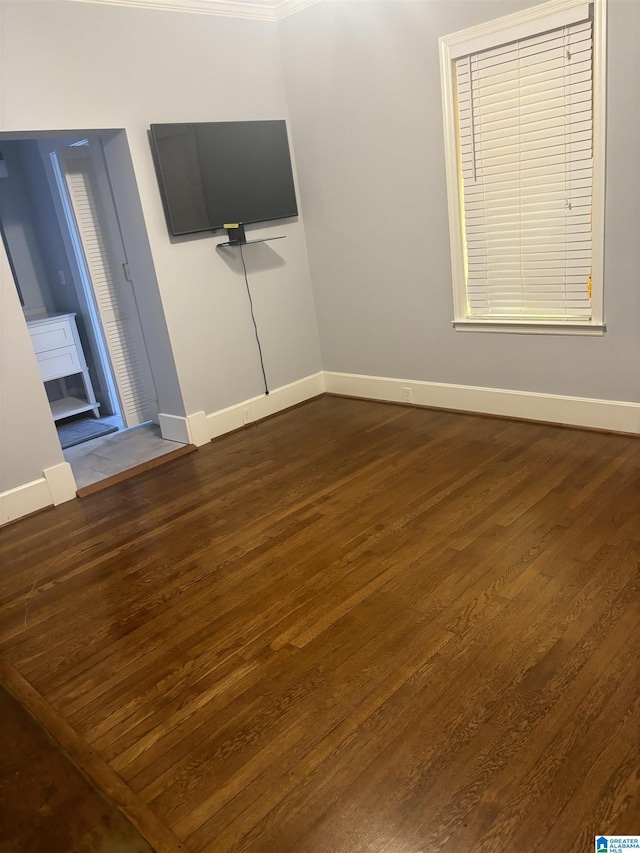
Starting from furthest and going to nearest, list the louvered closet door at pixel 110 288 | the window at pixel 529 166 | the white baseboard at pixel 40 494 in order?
the louvered closet door at pixel 110 288, the white baseboard at pixel 40 494, the window at pixel 529 166

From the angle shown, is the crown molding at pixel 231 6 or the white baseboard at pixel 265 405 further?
the white baseboard at pixel 265 405

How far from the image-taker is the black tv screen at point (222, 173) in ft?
14.0

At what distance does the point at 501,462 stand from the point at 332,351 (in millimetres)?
2119

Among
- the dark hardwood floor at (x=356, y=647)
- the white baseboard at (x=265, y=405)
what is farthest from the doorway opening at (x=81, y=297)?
the dark hardwood floor at (x=356, y=647)

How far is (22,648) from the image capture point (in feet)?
8.70

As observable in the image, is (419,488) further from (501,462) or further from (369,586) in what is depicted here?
(369,586)

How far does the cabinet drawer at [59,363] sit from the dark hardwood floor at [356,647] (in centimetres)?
196

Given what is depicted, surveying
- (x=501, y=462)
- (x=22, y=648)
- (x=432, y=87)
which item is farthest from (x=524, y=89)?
(x=22, y=648)

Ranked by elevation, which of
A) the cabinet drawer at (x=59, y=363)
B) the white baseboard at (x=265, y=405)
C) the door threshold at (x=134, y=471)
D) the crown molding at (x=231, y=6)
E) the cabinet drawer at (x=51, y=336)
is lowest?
the door threshold at (x=134, y=471)

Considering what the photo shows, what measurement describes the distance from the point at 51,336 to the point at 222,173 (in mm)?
2154

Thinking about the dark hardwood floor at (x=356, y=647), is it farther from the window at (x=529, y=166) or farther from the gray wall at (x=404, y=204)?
the window at (x=529, y=166)

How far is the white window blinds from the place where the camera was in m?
3.51

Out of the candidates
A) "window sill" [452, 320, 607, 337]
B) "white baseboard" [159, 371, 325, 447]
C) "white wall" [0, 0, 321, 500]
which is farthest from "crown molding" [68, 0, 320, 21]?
"white baseboard" [159, 371, 325, 447]

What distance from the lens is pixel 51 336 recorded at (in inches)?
217
